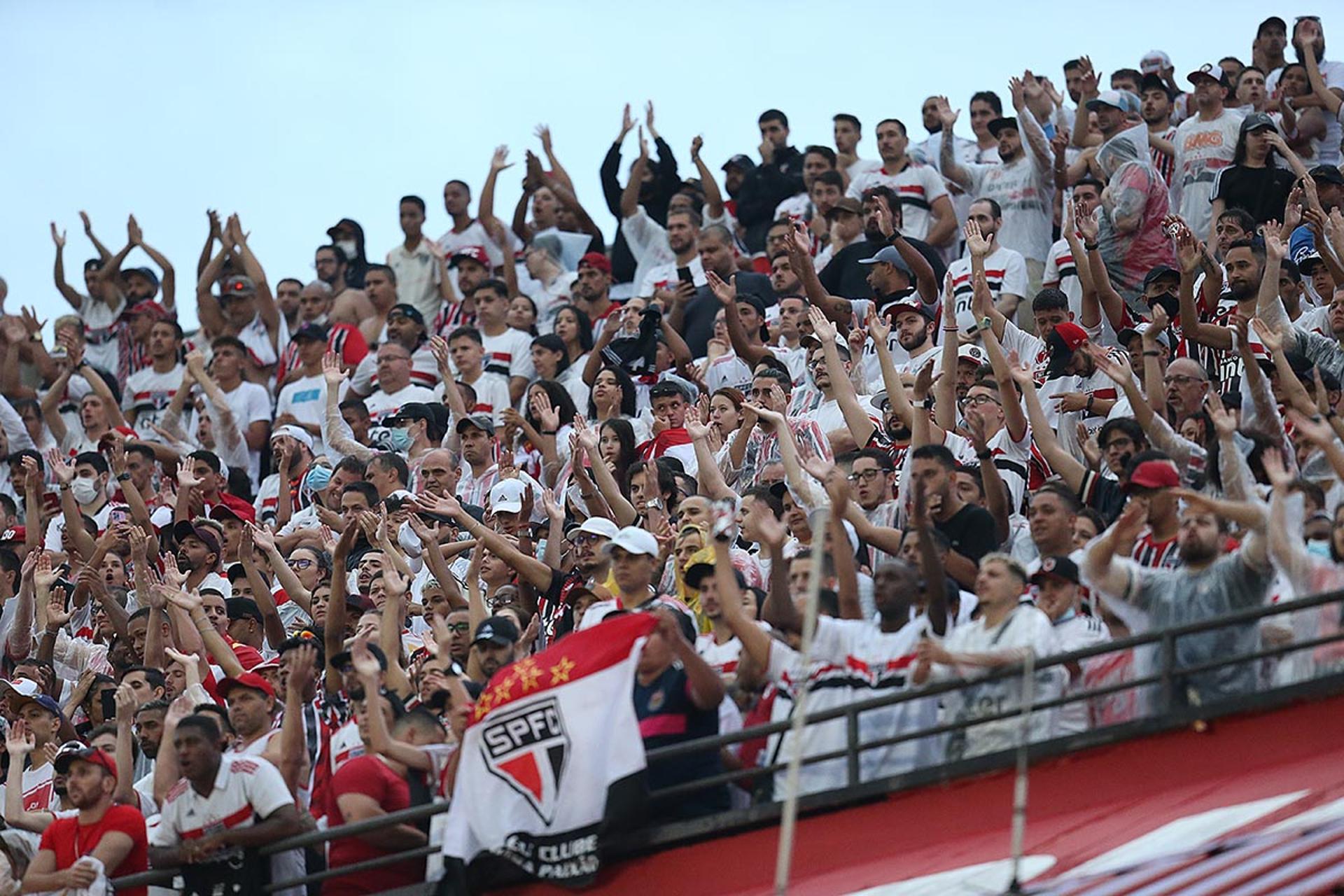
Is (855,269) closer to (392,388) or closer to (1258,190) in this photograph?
(1258,190)

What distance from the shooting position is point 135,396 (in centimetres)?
2169

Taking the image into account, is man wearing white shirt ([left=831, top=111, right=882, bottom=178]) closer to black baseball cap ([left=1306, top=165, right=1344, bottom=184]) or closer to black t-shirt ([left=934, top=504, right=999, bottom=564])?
black baseball cap ([left=1306, top=165, right=1344, bottom=184])

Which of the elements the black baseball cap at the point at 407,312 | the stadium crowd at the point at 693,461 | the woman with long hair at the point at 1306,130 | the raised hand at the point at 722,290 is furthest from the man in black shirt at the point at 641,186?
the woman with long hair at the point at 1306,130

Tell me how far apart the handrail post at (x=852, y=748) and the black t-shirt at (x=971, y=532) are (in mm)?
1508

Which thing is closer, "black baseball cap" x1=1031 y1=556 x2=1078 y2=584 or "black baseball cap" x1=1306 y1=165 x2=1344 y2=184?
"black baseball cap" x1=1031 y1=556 x2=1078 y2=584

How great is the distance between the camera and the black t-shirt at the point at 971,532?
11852 millimetres

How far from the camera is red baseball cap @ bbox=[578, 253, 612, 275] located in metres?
20.2

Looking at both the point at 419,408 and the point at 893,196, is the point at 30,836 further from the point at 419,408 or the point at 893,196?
the point at 893,196

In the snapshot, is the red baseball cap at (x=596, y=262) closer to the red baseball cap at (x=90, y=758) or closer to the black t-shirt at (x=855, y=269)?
the black t-shirt at (x=855, y=269)

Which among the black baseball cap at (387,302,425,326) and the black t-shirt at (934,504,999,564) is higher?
the black baseball cap at (387,302,425,326)

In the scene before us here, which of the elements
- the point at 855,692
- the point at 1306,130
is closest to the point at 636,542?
the point at 855,692

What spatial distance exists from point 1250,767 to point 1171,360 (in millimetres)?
4676

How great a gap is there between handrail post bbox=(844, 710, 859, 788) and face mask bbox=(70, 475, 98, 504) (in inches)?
396

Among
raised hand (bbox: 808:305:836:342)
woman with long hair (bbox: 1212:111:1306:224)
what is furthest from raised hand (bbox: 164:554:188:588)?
woman with long hair (bbox: 1212:111:1306:224)
